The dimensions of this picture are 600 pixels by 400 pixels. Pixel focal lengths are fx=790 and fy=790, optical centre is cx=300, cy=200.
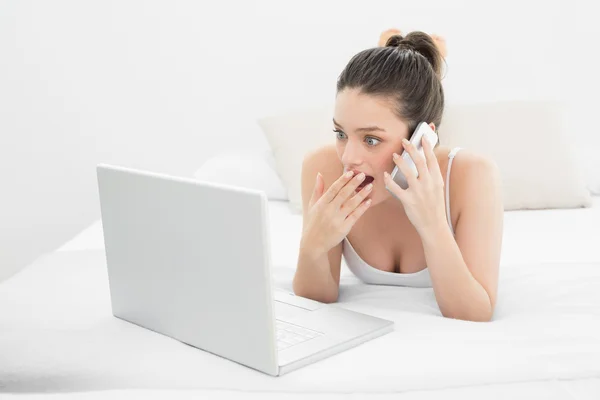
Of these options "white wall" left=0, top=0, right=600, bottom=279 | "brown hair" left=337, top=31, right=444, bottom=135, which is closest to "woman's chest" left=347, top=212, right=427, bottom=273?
"brown hair" left=337, top=31, right=444, bottom=135

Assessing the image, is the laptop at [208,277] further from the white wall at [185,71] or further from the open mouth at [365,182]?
the white wall at [185,71]

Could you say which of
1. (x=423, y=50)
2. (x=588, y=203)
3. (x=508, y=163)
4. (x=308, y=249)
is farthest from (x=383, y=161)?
(x=588, y=203)

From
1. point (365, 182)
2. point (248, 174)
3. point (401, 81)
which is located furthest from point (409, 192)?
point (248, 174)

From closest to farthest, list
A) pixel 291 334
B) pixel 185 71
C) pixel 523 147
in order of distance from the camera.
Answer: pixel 291 334, pixel 523 147, pixel 185 71

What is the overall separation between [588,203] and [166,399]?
1.81 meters

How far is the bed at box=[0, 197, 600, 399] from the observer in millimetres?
1162

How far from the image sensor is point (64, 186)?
3.35 metres

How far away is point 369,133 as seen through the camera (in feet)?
5.14

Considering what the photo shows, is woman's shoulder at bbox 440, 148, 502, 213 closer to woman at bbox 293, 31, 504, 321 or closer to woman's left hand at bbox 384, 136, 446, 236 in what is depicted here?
woman at bbox 293, 31, 504, 321

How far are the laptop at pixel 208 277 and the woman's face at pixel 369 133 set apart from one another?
0.97ft

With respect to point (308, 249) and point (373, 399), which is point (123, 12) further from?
point (373, 399)

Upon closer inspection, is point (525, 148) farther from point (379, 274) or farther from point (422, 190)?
point (422, 190)

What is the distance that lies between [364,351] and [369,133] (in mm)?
468

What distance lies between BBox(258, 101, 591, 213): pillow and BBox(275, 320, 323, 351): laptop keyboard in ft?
3.82
